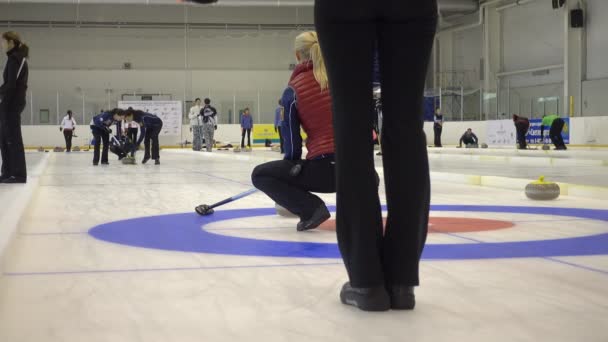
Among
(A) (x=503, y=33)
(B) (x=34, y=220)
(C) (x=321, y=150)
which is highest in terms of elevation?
(A) (x=503, y=33)

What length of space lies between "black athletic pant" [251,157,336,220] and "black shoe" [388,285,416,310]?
7.94 feet

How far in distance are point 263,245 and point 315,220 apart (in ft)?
2.52

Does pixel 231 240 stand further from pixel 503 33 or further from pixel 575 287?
pixel 503 33

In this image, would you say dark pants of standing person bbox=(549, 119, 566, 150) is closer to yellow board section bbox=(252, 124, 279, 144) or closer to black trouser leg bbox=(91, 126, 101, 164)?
black trouser leg bbox=(91, 126, 101, 164)

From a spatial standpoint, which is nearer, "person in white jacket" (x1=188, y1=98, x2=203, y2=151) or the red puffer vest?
the red puffer vest

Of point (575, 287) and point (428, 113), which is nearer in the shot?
point (575, 287)

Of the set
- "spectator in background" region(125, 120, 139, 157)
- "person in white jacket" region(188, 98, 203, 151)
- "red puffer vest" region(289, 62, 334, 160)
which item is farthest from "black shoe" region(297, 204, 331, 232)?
"person in white jacket" region(188, 98, 203, 151)

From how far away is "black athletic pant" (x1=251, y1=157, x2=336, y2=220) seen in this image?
16.3ft

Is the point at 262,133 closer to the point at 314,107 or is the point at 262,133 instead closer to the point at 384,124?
the point at 314,107

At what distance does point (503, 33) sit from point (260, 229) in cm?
3229

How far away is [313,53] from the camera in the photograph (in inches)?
167

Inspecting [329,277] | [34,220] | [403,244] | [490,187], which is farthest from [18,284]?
[490,187]

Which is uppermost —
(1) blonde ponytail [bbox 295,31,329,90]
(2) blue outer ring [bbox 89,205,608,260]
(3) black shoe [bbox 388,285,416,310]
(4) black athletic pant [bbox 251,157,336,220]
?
(1) blonde ponytail [bbox 295,31,329,90]

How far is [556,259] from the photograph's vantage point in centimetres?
351
